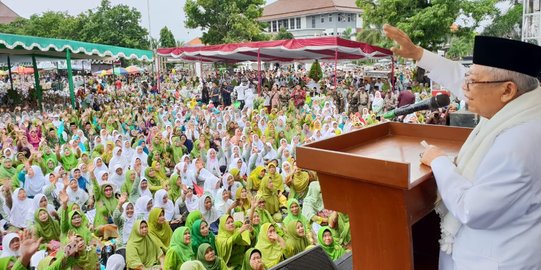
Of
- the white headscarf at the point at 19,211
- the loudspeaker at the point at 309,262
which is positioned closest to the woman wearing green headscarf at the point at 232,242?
the loudspeaker at the point at 309,262

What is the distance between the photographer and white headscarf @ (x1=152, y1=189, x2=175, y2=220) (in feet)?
19.9

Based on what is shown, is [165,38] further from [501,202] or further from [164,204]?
[501,202]

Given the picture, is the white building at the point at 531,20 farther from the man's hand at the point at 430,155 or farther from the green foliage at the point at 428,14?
the man's hand at the point at 430,155

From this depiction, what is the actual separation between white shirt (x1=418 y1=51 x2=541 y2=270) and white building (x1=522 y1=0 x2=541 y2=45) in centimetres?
902

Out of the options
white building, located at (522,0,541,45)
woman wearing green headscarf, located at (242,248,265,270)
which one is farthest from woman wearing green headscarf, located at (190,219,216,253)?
white building, located at (522,0,541,45)

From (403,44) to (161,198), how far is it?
5023 millimetres

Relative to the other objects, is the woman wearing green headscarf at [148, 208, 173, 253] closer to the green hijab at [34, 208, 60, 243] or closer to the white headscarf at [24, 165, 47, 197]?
the green hijab at [34, 208, 60, 243]

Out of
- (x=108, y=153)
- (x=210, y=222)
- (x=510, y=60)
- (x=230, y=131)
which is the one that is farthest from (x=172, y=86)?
(x=510, y=60)

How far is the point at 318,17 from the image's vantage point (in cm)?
4322

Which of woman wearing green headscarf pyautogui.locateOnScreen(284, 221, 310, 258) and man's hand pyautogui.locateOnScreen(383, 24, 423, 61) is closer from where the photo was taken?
man's hand pyautogui.locateOnScreen(383, 24, 423, 61)

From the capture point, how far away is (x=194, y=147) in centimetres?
892

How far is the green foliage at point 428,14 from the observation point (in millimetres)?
15453

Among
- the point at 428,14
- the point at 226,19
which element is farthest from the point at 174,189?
the point at 226,19

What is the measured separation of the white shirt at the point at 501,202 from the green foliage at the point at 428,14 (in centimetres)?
1576
